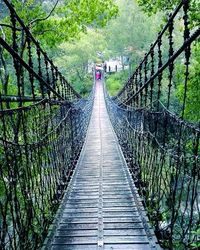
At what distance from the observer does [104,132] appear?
8.49 m

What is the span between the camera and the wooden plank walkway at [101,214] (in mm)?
2504

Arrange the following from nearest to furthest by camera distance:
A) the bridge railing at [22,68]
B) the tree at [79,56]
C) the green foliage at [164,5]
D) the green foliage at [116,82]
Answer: the bridge railing at [22,68] → the green foliage at [164,5] → the tree at [79,56] → the green foliage at [116,82]

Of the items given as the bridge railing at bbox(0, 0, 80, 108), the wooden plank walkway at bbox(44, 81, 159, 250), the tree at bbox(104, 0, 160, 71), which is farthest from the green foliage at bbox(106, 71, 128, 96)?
the wooden plank walkway at bbox(44, 81, 159, 250)

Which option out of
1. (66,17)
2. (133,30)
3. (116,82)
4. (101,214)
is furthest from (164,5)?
(116,82)

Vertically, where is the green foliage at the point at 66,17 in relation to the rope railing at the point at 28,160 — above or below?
above

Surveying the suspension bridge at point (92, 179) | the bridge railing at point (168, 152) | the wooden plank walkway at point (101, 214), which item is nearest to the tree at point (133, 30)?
the bridge railing at point (168, 152)

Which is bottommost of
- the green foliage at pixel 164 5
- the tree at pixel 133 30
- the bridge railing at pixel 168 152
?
the bridge railing at pixel 168 152

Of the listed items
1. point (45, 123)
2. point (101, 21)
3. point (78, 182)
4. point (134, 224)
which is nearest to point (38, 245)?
point (134, 224)

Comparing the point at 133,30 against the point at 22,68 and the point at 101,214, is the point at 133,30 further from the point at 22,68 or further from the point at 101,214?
the point at 101,214

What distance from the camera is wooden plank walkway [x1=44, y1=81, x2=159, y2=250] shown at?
8.21ft

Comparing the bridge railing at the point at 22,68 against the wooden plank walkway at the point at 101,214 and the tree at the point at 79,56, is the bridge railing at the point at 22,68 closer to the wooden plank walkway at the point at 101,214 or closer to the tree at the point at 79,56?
the wooden plank walkway at the point at 101,214

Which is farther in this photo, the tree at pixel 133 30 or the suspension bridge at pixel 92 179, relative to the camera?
the tree at pixel 133 30

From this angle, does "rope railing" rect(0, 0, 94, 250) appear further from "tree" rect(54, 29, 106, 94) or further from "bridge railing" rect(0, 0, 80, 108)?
"tree" rect(54, 29, 106, 94)

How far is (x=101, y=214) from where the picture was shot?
3.06 m
